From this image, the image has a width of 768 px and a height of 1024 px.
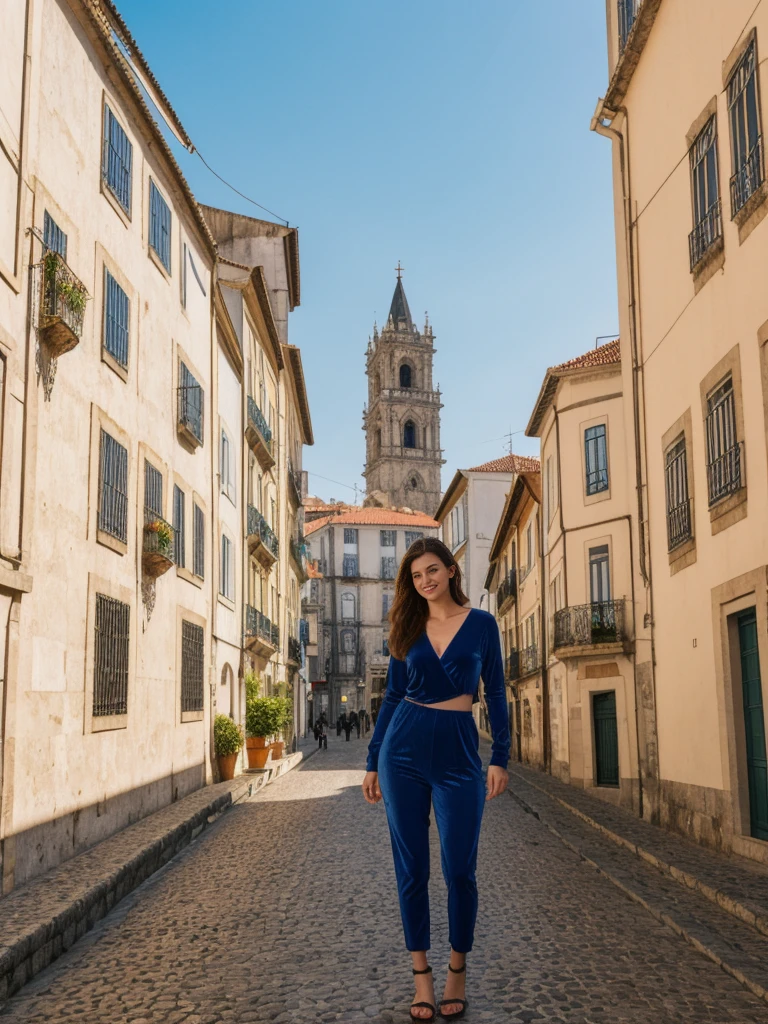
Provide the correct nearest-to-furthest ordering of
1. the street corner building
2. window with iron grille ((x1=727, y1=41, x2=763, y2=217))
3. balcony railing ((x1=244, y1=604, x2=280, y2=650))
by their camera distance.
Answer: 1. the street corner building
2. window with iron grille ((x1=727, y1=41, x2=763, y2=217))
3. balcony railing ((x1=244, y1=604, x2=280, y2=650))

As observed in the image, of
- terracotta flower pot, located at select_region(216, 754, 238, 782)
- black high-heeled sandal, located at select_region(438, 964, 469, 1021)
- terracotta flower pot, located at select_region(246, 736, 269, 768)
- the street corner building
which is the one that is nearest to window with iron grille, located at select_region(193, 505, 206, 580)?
the street corner building

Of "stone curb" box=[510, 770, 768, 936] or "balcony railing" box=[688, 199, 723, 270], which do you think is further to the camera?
"balcony railing" box=[688, 199, 723, 270]

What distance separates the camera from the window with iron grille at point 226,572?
24.1 metres

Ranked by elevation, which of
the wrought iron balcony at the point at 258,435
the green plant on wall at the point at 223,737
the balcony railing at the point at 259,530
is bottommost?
the green plant on wall at the point at 223,737

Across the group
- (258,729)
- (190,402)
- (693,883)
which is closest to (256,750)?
(258,729)

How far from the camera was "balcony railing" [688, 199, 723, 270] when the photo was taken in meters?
12.5

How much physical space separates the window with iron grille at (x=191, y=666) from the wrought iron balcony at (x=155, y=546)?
274 centimetres

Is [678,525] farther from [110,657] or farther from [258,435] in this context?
[258,435]

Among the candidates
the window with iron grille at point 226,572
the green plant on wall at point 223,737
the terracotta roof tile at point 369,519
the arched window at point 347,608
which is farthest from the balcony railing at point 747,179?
the arched window at point 347,608

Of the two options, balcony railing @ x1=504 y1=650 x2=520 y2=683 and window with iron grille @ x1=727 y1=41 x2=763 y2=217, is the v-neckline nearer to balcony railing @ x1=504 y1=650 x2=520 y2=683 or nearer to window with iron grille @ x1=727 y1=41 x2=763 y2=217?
window with iron grille @ x1=727 y1=41 x2=763 y2=217

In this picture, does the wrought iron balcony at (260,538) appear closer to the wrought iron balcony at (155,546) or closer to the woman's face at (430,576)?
the wrought iron balcony at (155,546)

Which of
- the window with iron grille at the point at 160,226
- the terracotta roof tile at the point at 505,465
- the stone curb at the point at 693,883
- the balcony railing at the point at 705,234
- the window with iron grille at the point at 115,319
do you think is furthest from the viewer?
the terracotta roof tile at the point at 505,465

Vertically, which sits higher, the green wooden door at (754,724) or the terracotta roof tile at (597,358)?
the terracotta roof tile at (597,358)

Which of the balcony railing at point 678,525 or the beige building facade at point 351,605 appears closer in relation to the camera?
the balcony railing at point 678,525
